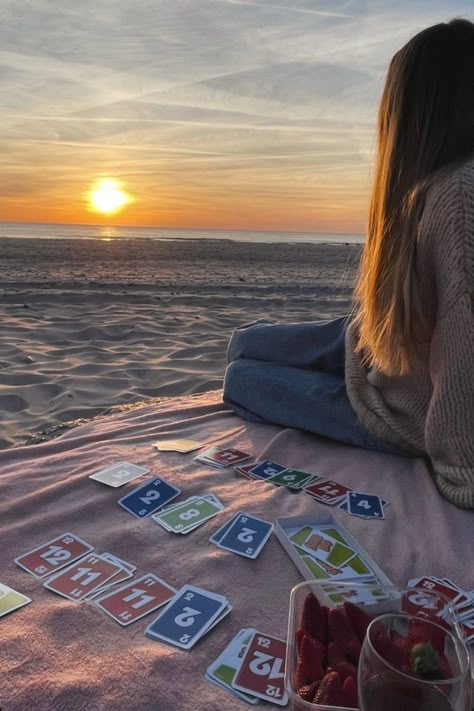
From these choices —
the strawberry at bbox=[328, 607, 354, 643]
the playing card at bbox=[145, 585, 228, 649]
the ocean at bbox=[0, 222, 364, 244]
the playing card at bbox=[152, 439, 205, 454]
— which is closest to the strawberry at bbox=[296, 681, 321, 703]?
the strawberry at bbox=[328, 607, 354, 643]

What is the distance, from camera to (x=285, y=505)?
1943 millimetres

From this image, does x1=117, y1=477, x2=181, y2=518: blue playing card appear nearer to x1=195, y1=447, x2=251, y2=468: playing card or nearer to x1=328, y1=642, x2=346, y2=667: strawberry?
x1=195, y1=447, x2=251, y2=468: playing card

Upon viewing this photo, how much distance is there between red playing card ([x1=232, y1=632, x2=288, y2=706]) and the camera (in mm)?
1189

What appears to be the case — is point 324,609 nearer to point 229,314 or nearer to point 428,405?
point 428,405

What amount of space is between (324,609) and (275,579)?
0.41m

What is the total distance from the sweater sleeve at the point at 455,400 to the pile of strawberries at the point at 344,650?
923 mm

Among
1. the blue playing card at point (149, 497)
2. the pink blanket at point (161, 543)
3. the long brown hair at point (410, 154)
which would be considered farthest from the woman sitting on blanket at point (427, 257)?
the blue playing card at point (149, 497)

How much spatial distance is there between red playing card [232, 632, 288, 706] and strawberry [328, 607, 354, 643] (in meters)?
0.17

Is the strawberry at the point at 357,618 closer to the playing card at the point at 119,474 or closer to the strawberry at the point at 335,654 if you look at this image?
the strawberry at the point at 335,654

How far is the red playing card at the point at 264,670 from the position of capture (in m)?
1.19

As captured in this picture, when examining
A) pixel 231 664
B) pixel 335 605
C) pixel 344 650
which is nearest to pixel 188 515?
pixel 231 664

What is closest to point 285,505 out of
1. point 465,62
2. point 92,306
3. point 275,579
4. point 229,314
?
point 275,579

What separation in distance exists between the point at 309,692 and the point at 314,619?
0.49 feet

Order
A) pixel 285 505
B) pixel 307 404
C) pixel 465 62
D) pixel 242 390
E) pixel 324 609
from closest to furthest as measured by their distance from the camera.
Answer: pixel 324 609 → pixel 465 62 → pixel 285 505 → pixel 307 404 → pixel 242 390
